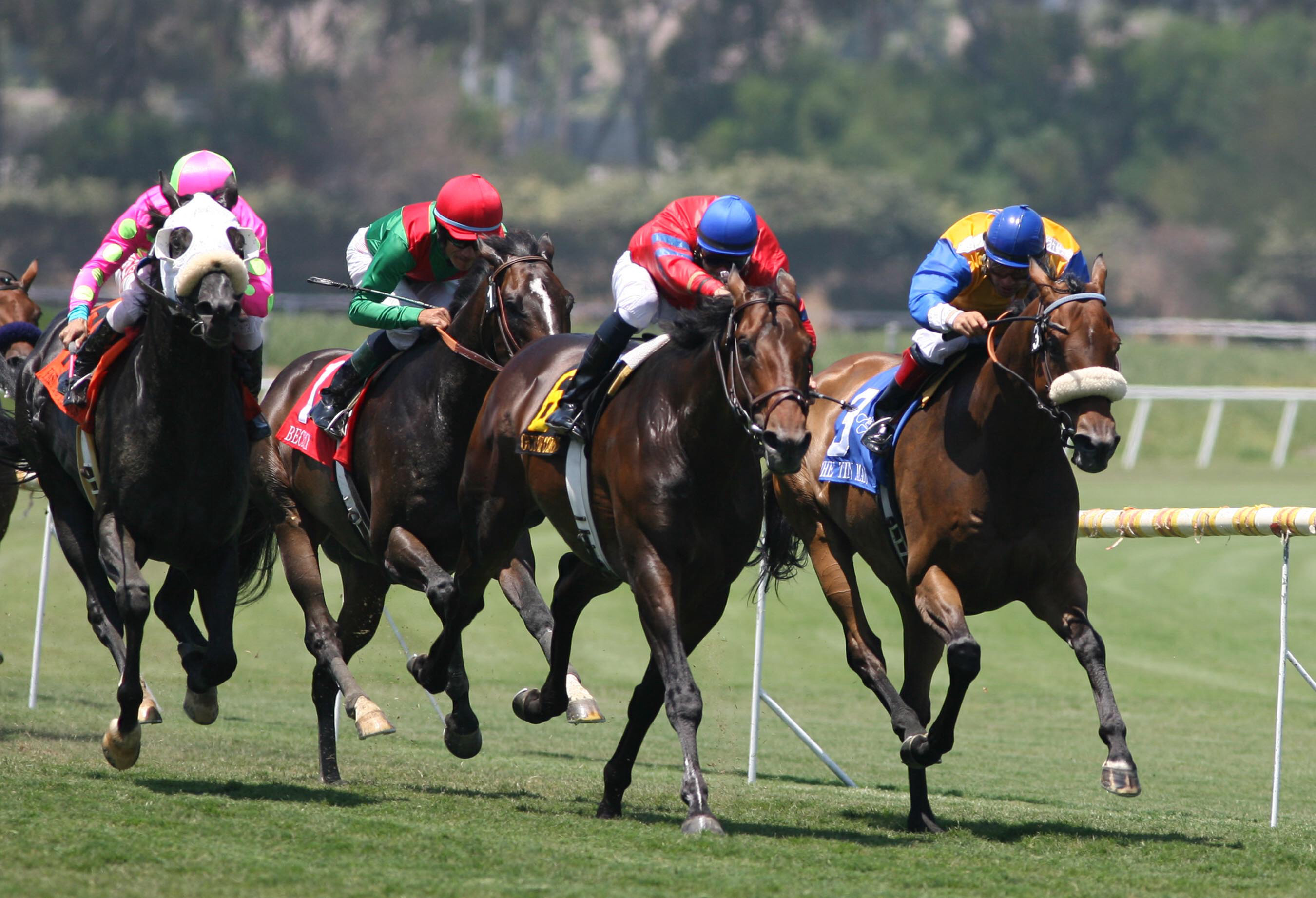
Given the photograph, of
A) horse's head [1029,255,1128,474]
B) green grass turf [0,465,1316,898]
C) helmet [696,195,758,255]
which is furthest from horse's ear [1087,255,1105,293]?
green grass turf [0,465,1316,898]

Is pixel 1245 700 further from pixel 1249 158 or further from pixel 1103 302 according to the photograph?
pixel 1249 158

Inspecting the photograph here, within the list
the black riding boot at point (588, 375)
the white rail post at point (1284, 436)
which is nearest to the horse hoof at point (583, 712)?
the black riding boot at point (588, 375)

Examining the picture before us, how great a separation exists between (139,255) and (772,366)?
306cm

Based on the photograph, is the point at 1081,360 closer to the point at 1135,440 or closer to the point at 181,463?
the point at 181,463

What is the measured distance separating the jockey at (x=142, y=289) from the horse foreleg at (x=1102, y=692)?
10.1 feet

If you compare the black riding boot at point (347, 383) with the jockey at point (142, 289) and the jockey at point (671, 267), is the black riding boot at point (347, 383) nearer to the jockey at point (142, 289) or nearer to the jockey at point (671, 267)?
the jockey at point (142, 289)

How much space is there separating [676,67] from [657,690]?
2220 inches

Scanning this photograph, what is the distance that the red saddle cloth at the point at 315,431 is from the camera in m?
7.40

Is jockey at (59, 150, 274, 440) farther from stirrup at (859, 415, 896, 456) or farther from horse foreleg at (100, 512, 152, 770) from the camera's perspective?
stirrup at (859, 415, 896, 456)

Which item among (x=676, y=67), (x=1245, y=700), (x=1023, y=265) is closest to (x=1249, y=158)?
(x=676, y=67)

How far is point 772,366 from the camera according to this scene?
5.55 metres

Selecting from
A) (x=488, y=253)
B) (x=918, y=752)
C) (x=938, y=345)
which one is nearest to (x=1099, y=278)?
(x=938, y=345)

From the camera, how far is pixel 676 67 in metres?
61.0

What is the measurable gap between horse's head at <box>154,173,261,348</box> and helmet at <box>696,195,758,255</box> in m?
1.61
